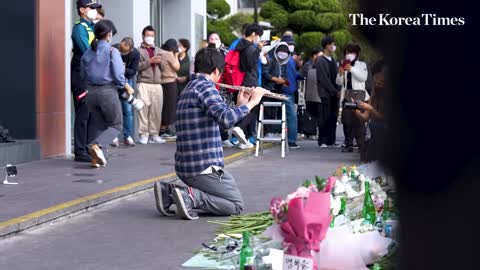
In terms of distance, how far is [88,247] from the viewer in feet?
26.0

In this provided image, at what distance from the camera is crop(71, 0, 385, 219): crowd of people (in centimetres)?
925

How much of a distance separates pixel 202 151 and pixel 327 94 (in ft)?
32.0

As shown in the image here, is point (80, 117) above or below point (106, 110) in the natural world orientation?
below

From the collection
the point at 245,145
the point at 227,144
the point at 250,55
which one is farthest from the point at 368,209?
the point at 227,144

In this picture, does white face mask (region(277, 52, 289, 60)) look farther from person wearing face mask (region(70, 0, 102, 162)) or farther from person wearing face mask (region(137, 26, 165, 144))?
person wearing face mask (region(70, 0, 102, 162))

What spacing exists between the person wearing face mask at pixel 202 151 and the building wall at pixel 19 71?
17.8 ft

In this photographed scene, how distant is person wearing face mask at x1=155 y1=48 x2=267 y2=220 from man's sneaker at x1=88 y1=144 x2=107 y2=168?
3.78 meters

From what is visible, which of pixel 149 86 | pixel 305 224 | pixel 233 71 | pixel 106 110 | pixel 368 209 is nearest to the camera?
pixel 305 224

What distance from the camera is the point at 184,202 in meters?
9.21

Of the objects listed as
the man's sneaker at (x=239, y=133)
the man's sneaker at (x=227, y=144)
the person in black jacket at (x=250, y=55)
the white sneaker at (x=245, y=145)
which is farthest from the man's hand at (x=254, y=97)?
the man's sneaker at (x=227, y=144)

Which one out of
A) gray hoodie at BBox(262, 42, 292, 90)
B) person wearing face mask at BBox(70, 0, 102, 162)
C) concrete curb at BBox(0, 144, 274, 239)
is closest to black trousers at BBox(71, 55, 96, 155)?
person wearing face mask at BBox(70, 0, 102, 162)

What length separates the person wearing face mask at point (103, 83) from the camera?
13055mm

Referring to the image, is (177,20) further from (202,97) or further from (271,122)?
(202,97)

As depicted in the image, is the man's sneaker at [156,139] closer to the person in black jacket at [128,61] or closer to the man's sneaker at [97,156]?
the person in black jacket at [128,61]
